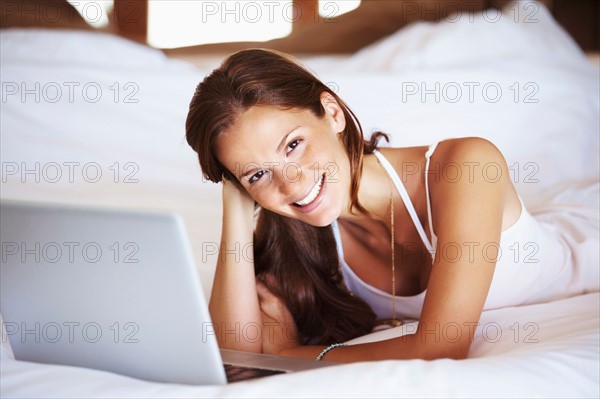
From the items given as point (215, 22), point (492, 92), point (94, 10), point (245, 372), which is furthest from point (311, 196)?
point (94, 10)

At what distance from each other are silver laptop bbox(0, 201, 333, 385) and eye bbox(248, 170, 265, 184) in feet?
0.85

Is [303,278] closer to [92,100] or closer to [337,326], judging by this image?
[337,326]

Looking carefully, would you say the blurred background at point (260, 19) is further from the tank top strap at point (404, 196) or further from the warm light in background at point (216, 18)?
the tank top strap at point (404, 196)

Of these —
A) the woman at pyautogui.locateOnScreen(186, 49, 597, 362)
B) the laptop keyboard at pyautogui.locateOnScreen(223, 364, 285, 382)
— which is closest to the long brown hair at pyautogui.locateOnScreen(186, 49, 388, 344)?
the woman at pyautogui.locateOnScreen(186, 49, 597, 362)

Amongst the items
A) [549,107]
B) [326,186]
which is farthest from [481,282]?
[549,107]

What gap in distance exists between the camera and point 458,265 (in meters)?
0.78

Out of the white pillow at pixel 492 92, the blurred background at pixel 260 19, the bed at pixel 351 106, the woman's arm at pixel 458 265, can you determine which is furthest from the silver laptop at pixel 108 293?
the blurred background at pixel 260 19

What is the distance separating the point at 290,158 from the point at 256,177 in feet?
0.15

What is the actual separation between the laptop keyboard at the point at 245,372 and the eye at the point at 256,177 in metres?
0.24

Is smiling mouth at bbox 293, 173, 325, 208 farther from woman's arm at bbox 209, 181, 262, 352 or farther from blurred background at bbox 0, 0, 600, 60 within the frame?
blurred background at bbox 0, 0, 600, 60

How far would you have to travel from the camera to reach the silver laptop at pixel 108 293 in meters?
0.53

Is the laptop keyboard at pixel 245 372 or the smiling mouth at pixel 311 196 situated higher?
the smiling mouth at pixel 311 196

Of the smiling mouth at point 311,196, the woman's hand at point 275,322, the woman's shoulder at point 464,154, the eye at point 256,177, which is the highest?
the woman's shoulder at point 464,154

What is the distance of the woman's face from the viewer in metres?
0.82
